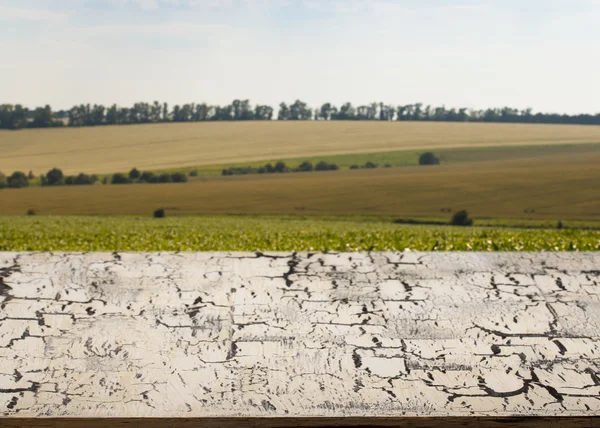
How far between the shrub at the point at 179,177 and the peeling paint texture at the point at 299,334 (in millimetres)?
12216

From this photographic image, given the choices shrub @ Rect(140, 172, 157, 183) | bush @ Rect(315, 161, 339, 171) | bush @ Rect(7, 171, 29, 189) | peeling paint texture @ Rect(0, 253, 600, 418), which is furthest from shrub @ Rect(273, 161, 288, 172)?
→ peeling paint texture @ Rect(0, 253, 600, 418)

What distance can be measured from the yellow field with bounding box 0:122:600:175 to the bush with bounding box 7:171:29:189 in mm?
156

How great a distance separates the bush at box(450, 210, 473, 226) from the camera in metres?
13.4

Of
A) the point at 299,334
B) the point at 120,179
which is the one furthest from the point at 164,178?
the point at 299,334

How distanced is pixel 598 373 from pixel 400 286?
0.78 m

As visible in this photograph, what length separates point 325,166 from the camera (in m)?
16.9

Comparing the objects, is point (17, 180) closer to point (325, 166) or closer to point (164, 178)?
point (164, 178)

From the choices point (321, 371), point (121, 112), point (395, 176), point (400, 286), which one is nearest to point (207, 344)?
point (321, 371)

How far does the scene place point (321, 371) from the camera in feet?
7.17

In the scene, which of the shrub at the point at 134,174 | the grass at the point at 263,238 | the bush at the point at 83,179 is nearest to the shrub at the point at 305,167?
the grass at the point at 263,238

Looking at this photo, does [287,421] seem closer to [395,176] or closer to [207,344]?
[207,344]

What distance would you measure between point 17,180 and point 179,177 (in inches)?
135

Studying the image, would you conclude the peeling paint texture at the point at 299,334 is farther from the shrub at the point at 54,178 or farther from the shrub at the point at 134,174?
the shrub at the point at 134,174

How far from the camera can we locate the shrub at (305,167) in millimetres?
16781
